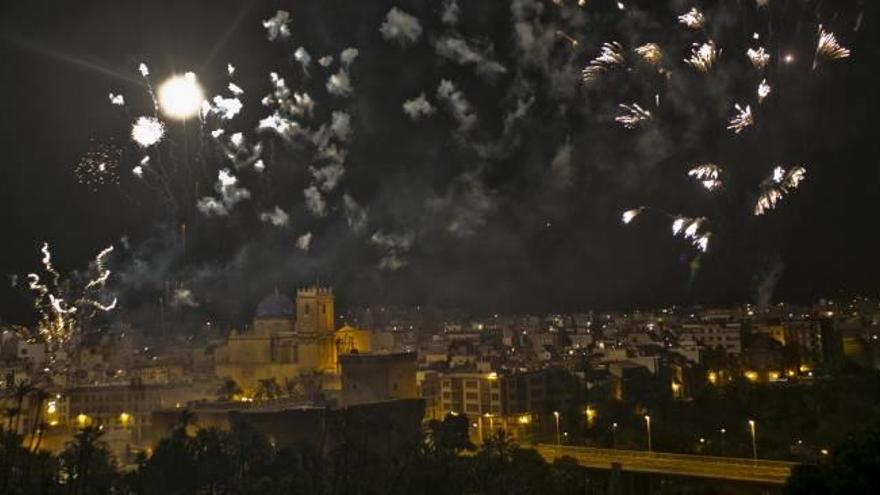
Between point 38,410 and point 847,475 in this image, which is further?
point 38,410

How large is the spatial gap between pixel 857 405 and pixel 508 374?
1570 centimetres

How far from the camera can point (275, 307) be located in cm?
5612

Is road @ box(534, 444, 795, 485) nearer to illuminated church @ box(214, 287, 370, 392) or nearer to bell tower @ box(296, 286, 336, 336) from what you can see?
illuminated church @ box(214, 287, 370, 392)

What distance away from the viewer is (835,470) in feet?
60.0

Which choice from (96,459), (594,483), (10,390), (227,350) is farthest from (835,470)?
(227,350)

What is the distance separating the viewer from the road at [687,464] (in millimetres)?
27219

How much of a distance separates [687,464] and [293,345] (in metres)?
29.2

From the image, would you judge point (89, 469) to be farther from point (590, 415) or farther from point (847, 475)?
point (590, 415)

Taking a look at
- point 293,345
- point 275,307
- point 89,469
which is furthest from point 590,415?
point 275,307

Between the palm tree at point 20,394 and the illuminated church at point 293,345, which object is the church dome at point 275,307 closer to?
the illuminated church at point 293,345

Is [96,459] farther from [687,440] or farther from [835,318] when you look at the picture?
[835,318]

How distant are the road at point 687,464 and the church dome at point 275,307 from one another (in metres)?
26.2

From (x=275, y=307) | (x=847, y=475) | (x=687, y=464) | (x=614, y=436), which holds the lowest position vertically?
(x=687, y=464)

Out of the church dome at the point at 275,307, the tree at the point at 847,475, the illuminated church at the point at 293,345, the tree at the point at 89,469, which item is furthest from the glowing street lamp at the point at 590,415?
the church dome at the point at 275,307
